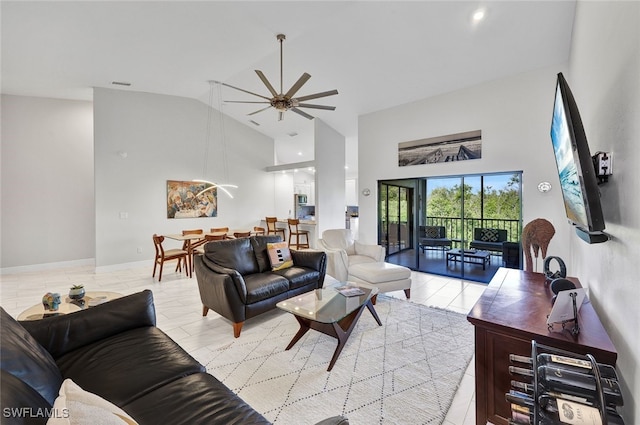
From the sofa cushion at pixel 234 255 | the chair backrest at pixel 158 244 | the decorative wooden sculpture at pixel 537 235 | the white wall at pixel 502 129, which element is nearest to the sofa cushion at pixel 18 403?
the sofa cushion at pixel 234 255

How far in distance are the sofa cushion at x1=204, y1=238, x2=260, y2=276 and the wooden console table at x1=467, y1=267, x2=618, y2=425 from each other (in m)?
2.57

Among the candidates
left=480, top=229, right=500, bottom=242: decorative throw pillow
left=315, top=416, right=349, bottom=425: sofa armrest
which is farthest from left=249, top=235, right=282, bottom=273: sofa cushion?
left=480, top=229, right=500, bottom=242: decorative throw pillow

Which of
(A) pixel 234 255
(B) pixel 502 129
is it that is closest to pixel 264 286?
(A) pixel 234 255

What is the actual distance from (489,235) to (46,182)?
886cm

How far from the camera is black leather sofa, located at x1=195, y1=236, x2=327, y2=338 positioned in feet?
9.15

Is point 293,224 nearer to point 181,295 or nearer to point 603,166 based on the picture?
point 181,295

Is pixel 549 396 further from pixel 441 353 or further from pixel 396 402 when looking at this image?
pixel 441 353

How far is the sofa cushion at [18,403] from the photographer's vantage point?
71 cm

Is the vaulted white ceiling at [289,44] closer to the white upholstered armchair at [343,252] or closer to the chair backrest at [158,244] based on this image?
the white upholstered armchair at [343,252]

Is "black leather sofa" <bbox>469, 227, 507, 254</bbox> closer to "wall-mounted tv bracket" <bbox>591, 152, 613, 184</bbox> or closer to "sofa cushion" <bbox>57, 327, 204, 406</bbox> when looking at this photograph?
"wall-mounted tv bracket" <bbox>591, 152, 613, 184</bbox>

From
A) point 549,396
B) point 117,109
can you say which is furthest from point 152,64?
point 549,396

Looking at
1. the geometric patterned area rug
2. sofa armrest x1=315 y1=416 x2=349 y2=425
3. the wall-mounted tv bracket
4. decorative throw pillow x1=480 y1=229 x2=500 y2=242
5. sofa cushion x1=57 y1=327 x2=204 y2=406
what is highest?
the wall-mounted tv bracket

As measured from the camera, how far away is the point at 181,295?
4.18 meters

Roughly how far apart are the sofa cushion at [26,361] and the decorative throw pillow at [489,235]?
5439 mm
